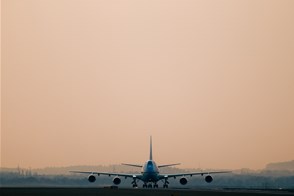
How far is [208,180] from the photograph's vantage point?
4454 inches

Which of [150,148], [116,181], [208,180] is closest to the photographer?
[208,180]

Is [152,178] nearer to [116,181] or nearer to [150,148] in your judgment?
[116,181]

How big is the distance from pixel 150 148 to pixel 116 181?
105 ft

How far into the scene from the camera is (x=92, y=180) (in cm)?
11788

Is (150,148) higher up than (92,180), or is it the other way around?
→ (150,148)

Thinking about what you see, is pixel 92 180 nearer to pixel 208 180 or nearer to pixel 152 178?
pixel 152 178

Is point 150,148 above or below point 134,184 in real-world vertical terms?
above

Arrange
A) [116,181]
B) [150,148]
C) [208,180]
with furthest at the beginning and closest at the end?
1. [150,148]
2. [116,181]
3. [208,180]

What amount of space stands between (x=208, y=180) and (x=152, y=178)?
41.3 ft

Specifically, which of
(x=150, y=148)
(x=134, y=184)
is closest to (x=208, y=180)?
(x=134, y=184)

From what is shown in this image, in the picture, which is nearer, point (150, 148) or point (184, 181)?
point (184, 181)

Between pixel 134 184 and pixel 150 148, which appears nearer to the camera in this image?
pixel 134 184

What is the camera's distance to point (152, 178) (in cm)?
11894

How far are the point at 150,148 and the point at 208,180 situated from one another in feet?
131
